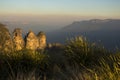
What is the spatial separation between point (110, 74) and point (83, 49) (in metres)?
7.44

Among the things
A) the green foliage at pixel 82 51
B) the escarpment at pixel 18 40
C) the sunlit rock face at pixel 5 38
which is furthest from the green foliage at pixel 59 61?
the sunlit rock face at pixel 5 38

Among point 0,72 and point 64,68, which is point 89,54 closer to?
point 64,68

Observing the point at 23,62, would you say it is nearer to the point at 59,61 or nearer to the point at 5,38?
the point at 59,61

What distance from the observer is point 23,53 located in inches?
656

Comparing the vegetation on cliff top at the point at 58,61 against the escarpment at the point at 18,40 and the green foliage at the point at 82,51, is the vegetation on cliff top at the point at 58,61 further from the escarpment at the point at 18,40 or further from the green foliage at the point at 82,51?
the escarpment at the point at 18,40

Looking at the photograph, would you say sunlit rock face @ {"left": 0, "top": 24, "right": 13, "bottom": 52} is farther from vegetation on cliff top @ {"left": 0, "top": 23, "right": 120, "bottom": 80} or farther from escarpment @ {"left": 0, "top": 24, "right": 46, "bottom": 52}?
vegetation on cliff top @ {"left": 0, "top": 23, "right": 120, "bottom": 80}

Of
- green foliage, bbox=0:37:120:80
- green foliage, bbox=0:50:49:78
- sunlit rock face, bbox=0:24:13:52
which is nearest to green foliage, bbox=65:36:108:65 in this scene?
green foliage, bbox=0:37:120:80

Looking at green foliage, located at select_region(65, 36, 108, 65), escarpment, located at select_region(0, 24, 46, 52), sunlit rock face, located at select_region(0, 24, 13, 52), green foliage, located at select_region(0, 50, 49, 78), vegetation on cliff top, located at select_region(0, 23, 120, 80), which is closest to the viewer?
vegetation on cliff top, located at select_region(0, 23, 120, 80)

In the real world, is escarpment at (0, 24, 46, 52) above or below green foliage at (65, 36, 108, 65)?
below

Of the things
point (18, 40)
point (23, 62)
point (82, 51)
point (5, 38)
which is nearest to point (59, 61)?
point (82, 51)

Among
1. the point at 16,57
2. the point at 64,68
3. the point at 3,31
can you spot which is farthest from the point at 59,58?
the point at 3,31

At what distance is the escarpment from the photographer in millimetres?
21900

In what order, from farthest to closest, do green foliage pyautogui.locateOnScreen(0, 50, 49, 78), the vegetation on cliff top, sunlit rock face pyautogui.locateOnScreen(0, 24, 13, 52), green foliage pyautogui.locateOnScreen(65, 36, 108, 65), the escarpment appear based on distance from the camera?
sunlit rock face pyautogui.locateOnScreen(0, 24, 13, 52) → the escarpment → green foliage pyautogui.locateOnScreen(65, 36, 108, 65) → green foliage pyautogui.locateOnScreen(0, 50, 49, 78) → the vegetation on cliff top

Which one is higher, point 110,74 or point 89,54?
point 110,74
